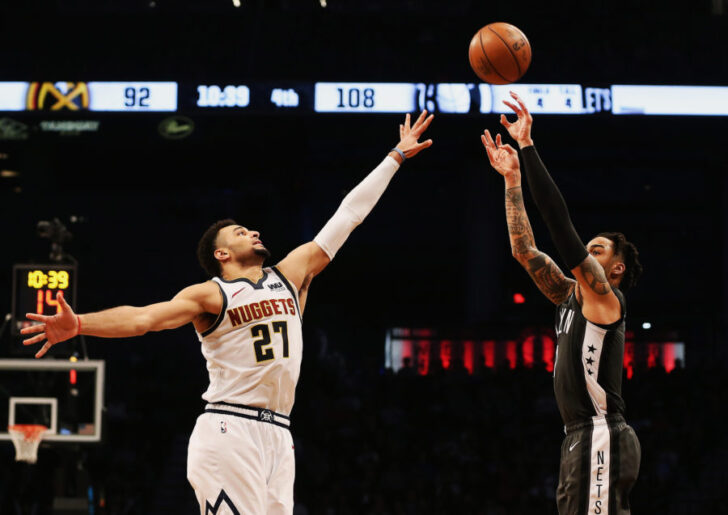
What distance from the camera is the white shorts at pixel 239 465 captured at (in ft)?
14.6

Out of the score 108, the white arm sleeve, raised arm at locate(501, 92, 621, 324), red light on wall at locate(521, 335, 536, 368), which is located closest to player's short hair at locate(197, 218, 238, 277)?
the white arm sleeve

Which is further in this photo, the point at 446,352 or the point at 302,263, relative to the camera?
the point at 446,352

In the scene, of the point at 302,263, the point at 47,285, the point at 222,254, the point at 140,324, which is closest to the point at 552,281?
the point at 302,263

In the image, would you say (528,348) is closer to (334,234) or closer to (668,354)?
(668,354)

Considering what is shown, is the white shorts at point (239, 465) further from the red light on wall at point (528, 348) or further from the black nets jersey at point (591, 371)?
the red light on wall at point (528, 348)

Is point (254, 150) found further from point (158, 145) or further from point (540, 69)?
point (540, 69)

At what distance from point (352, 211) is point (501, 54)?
2025 mm

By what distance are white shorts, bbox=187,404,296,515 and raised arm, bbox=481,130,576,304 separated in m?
1.82

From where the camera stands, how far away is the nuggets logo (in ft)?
45.1

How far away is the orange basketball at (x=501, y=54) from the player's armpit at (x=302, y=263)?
88.7 inches

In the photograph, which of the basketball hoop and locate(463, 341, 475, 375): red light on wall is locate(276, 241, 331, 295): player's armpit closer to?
the basketball hoop

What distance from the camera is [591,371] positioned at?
16.1 feet

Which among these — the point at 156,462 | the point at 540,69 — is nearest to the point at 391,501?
the point at 156,462

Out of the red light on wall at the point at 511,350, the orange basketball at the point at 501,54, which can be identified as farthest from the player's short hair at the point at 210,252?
the red light on wall at the point at 511,350
